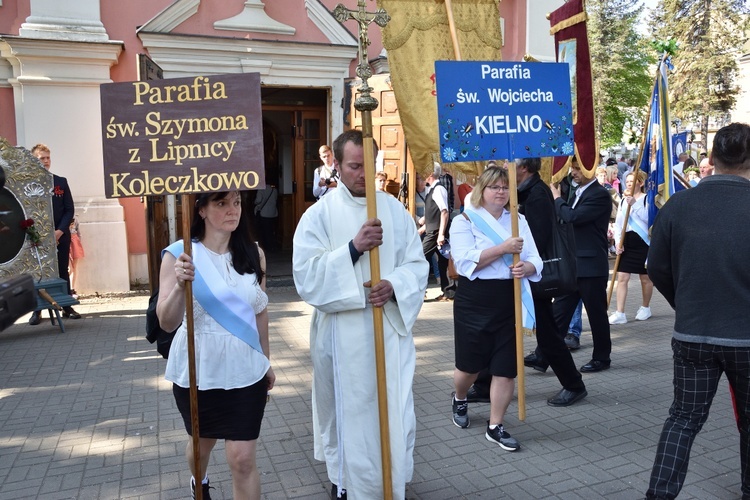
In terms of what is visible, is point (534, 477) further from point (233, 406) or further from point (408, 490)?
point (233, 406)

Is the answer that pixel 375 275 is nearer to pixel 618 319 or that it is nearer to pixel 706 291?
pixel 706 291

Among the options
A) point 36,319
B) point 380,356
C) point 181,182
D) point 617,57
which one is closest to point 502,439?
point 380,356

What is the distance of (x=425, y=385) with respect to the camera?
5.73 meters

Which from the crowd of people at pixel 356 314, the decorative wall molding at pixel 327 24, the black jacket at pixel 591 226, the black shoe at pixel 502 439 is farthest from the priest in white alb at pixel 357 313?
the decorative wall molding at pixel 327 24

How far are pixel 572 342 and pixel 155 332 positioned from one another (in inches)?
196

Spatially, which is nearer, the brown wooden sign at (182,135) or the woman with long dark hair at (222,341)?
the brown wooden sign at (182,135)

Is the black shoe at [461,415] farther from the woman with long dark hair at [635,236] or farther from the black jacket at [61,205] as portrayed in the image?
the black jacket at [61,205]

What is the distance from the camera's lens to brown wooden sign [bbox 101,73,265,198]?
283 cm

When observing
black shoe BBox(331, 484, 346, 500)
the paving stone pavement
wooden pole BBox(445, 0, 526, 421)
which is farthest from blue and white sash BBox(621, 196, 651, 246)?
black shoe BBox(331, 484, 346, 500)

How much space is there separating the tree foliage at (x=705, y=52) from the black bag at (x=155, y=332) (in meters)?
31.2

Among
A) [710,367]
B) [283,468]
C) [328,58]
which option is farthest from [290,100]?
[710,367]

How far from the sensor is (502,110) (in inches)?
164

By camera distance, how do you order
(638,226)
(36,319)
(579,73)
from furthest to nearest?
(36,319) → (638,226) → (579,73)

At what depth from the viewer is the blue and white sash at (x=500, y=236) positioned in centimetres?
441
